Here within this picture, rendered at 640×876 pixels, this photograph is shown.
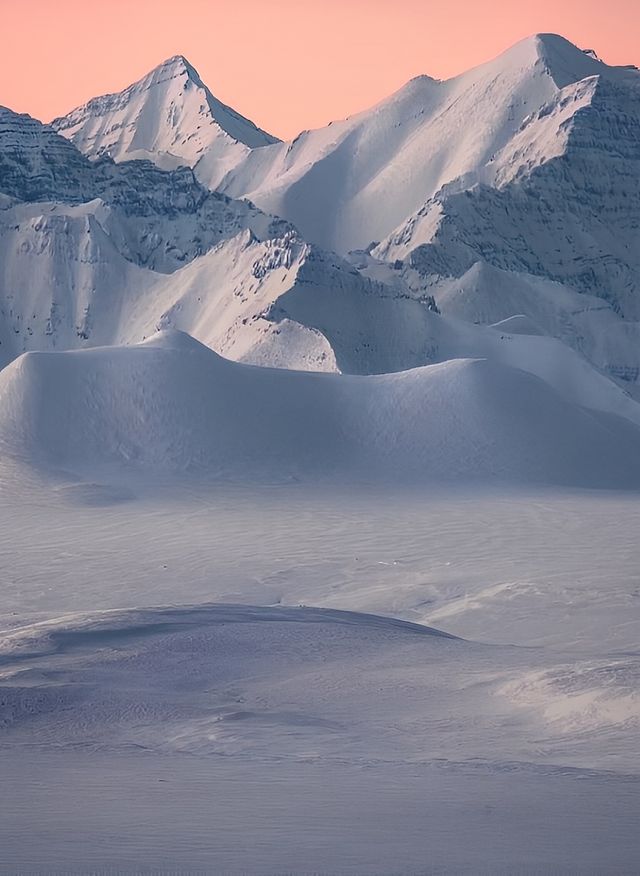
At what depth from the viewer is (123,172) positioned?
150m

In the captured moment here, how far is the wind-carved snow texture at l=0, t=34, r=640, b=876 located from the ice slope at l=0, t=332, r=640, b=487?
153mm

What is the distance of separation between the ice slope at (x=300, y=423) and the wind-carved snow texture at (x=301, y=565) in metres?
0.15

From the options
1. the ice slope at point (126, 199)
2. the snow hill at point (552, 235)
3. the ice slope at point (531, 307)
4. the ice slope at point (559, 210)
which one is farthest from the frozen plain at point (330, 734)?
the ice slope at point (559, 210)

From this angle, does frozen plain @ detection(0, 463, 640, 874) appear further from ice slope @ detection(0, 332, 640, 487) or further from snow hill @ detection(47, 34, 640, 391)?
snow hill @ detection(47, 34, 640, 391)

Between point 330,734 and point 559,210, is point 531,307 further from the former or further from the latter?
point 330,734

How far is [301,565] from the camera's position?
38406mm

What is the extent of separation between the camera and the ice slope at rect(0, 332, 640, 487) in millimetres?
54188

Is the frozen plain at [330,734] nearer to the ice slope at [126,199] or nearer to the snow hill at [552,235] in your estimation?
the snow hill at [552,235]

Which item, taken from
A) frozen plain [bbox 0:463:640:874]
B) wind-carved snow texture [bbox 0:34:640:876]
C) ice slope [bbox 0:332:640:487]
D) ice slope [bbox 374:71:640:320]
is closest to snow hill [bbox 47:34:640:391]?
ice slope [bbox 374:71:640:320]

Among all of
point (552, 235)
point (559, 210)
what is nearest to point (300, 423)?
point (552, 235)

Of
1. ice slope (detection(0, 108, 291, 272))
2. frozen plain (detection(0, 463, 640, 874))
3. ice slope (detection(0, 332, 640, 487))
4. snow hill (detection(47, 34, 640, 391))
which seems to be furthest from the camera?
snow hill (detection(47, 34, 640, 391))

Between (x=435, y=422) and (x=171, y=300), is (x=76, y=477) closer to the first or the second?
(x=435, y=422)

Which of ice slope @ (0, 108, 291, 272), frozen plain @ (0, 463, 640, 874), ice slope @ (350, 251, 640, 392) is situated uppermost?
ice slope @ (0, 108, 291, 272)

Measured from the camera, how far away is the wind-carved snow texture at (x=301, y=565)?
38.7ft
